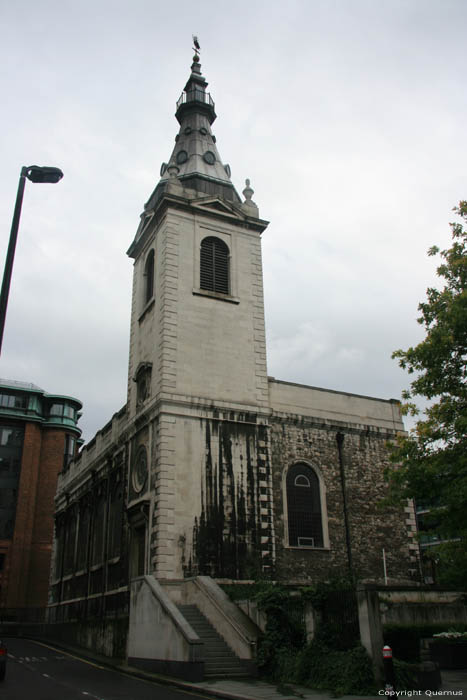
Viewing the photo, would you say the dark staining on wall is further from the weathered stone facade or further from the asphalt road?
the asphalt road

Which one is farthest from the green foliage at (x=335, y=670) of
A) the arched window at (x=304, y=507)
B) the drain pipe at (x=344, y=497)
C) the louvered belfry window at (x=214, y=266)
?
the louvered belfry window at (x=214, y=266)

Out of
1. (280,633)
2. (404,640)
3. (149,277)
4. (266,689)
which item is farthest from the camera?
(149,277)

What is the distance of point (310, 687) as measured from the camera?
14.0 metres

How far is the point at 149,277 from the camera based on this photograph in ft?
98.3

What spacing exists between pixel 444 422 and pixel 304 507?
399 inches

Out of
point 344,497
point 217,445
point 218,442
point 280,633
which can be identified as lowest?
point 280,633

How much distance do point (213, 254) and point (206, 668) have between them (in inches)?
694

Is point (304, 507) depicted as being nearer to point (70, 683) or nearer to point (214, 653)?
point (214, 653)

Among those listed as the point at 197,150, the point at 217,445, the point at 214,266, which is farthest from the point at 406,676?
the point at 197,150

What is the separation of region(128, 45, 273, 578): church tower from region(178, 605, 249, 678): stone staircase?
318 cm

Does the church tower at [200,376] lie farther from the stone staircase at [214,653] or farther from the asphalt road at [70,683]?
the asphalt road at [70,683]

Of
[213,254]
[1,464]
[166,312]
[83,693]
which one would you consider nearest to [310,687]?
[83,693]

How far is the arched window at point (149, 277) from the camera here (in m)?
29.5

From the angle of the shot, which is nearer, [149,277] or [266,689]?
[266,689]
